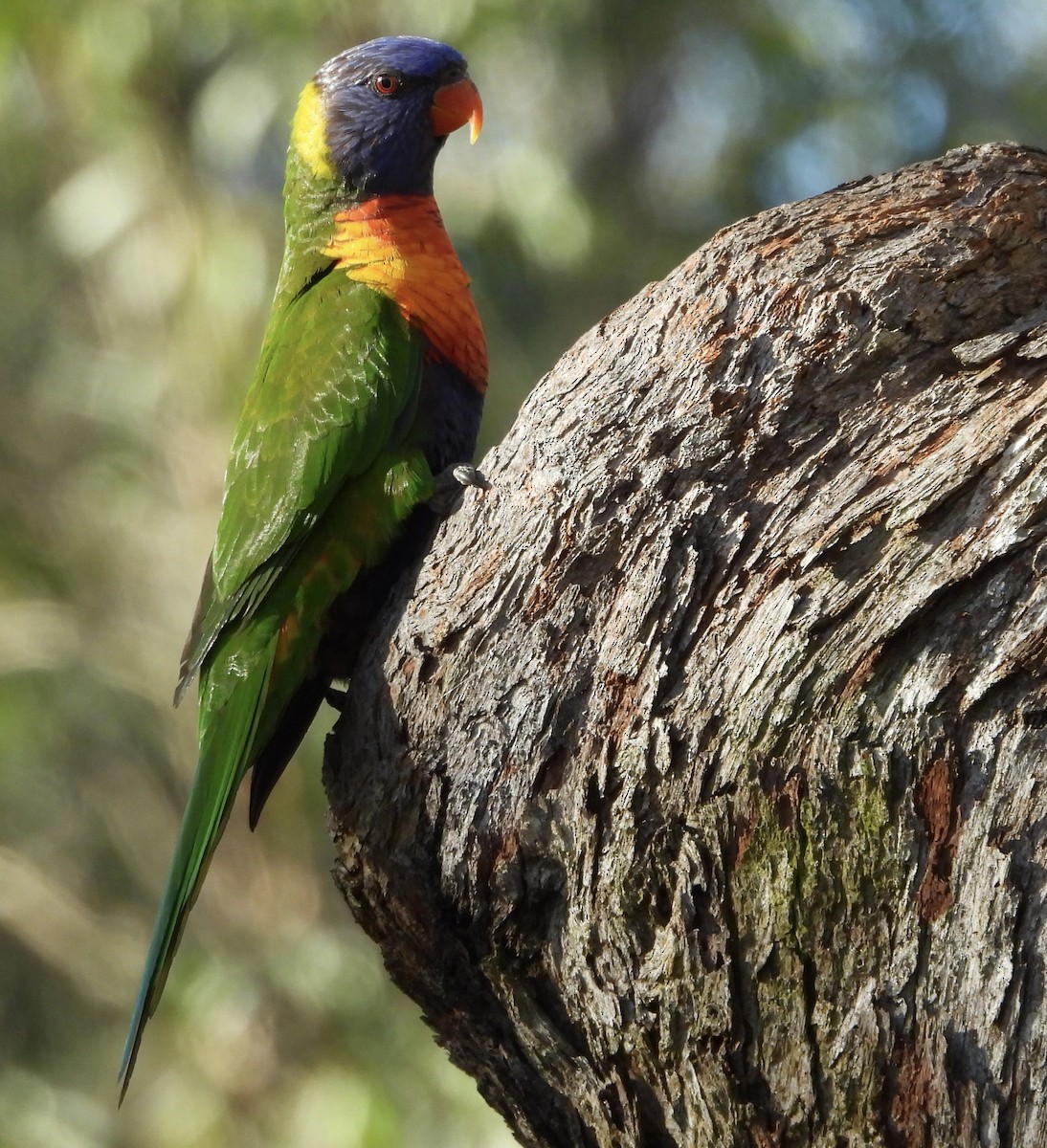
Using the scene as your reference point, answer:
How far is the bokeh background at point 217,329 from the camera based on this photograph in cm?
653

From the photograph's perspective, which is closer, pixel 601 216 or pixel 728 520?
pixel 728 520

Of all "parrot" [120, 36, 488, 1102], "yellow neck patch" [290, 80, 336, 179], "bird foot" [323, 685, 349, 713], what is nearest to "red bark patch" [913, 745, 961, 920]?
"parrot" [120, 36, 488, 1102]

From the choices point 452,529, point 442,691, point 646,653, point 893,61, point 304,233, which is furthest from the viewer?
point 893,61

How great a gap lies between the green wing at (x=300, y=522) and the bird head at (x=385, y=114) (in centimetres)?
72

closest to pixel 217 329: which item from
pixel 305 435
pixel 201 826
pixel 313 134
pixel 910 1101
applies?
pixel 313 134

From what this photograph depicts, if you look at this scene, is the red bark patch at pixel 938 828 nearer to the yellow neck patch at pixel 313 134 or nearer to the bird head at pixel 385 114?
the bird head at pixel 385 114

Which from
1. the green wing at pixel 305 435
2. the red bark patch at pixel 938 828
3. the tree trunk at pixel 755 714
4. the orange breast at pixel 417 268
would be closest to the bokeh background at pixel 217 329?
the orange breast at pixel 417 268

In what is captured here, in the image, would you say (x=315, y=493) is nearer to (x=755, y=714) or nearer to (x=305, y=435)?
(x=305, y=435)

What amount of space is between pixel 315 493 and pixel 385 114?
4.44ft

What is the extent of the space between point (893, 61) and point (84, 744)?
24.7ft

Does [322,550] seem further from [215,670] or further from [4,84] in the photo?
[4,84]

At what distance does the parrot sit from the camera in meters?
2.53

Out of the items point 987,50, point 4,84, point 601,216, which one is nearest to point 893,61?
point 987,50

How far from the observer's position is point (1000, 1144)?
5.42ft
